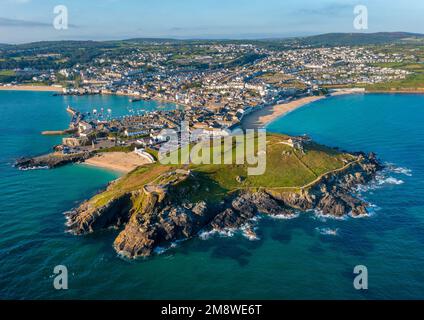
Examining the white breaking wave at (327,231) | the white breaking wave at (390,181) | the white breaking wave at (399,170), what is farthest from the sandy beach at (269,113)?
the white breaking wave at (327,231)

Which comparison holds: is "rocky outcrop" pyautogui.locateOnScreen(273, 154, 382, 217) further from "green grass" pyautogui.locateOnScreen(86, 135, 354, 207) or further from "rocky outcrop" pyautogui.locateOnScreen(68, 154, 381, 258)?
→ "green grass" pyautogui.locateOnScreen(86, 135, 354, 207)

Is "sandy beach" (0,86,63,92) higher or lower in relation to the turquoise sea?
higher

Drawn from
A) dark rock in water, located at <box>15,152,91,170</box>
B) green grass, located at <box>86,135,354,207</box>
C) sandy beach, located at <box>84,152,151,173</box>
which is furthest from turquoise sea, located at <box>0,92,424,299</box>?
green grass, located at <box>86,135,354,207</box>

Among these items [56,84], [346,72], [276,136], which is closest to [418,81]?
[346,72]

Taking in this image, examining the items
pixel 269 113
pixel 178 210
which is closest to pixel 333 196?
pixel 178 210

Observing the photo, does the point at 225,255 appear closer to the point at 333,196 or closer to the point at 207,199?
the point at 207,199

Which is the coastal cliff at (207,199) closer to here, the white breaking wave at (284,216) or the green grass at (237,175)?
the green grass at (237,175)
